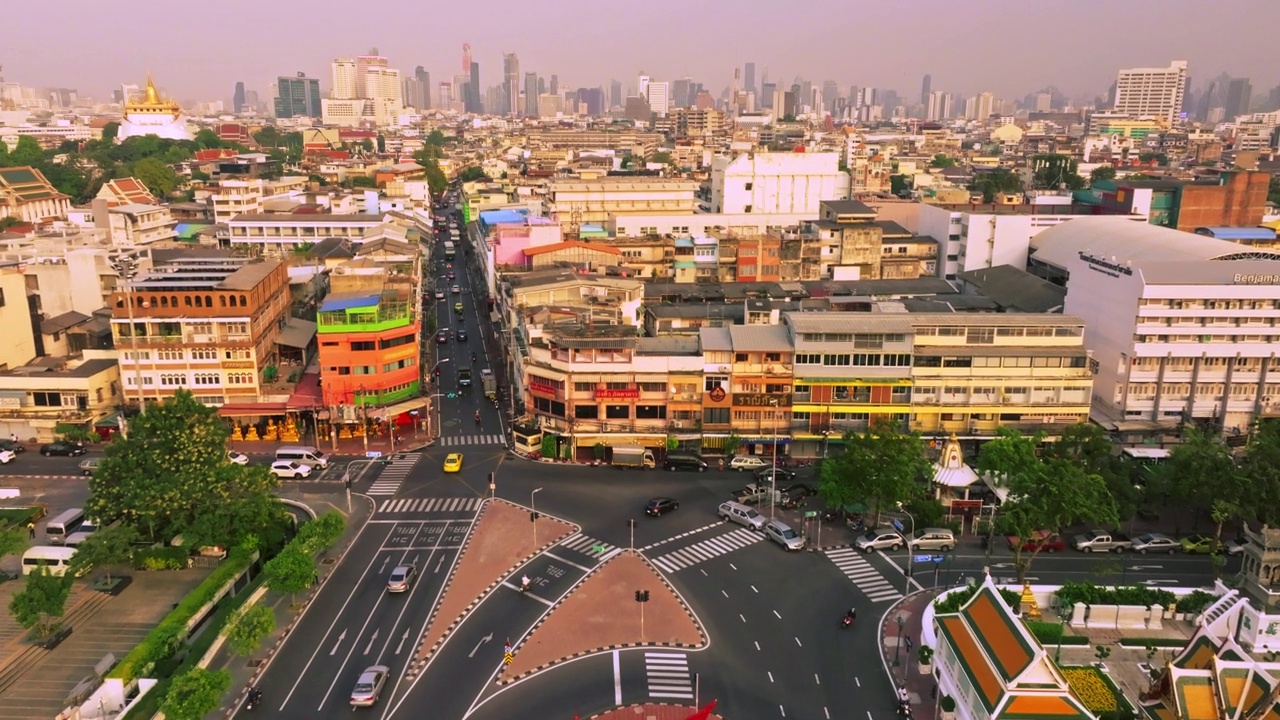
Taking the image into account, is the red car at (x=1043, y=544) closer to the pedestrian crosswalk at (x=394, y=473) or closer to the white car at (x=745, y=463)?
the white car at (x=745, y=463)

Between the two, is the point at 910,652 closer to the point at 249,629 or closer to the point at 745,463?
the point at 745,463

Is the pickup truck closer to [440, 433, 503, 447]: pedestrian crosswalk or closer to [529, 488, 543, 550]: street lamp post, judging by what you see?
[529, 488, 543, 550]: street lamp post

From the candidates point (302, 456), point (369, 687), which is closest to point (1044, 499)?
point (369, 687)

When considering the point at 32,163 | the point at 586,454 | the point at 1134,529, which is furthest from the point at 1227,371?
the point at 32,163

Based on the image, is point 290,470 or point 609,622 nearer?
point 609,622

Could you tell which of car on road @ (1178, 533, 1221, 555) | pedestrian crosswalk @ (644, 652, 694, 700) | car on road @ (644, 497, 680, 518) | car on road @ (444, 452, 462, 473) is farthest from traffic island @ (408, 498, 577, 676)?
car on road @ (1178, 533, 1221, 555)
